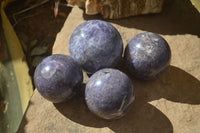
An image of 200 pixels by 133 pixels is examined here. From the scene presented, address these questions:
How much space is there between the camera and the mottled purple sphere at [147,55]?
6.82 feet

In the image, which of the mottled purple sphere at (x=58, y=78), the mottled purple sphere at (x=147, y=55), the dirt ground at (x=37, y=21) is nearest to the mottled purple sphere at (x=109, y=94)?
the mottled purple sphere at (x=58, y=78)

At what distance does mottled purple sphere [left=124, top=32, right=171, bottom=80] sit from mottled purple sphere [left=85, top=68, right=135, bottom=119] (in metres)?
0.25

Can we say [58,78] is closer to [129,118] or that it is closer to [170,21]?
[129,118]

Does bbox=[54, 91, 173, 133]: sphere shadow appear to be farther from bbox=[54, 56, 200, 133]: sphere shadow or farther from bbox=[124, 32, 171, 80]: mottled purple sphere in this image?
bbox=[124, 32, 171, 80]: mottled purple sphere

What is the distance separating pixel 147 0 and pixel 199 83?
1005 millimetres

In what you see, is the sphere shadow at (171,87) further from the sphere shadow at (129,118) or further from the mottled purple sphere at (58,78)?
the mottled purple sphere at (58,78)

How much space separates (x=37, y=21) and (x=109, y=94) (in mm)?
1906

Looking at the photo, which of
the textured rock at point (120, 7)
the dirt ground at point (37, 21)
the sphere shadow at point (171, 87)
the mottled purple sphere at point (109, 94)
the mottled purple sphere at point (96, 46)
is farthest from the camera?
the dirt ground at point (37, 21)

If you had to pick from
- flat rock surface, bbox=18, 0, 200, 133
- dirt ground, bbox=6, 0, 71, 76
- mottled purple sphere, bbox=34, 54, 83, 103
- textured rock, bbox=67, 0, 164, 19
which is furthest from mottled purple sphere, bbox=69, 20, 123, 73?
dirt ground, bbox=6, 0, 71, 76

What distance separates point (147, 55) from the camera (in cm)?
208

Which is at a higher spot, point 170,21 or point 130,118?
point 170,21

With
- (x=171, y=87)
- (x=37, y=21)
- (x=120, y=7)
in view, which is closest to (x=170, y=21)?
(x=120, y=7)

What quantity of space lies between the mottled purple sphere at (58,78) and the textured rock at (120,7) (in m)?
0.86

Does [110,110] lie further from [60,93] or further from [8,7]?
[8,7]
